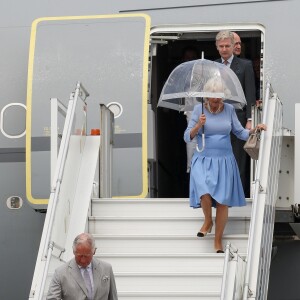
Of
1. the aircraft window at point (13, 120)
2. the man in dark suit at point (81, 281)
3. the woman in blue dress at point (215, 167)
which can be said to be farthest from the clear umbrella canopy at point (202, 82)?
the man in dark suit at point (81, 281)

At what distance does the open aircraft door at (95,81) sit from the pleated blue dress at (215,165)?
5.55ft

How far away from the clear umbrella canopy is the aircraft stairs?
38 centimetres

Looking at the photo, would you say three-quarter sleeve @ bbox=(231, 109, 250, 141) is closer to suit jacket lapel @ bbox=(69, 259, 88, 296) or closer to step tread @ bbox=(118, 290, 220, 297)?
step tread @ bbox=(118, 290, 220, 297)

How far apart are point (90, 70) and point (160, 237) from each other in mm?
2531

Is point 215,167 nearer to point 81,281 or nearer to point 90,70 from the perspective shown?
point 81,281

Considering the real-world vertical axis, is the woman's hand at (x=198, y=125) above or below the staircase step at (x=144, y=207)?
above

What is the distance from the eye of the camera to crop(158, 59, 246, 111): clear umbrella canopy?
429 inches

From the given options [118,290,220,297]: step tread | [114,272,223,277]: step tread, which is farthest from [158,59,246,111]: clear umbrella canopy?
[118,290,220,297]: step tread

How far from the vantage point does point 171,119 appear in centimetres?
1530

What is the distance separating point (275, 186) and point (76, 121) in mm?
1876

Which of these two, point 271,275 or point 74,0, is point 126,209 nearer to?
point 271,275

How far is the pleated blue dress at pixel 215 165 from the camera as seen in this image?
1070cm

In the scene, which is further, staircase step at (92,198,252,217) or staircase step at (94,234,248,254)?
staircase step at (92,198,252,217)

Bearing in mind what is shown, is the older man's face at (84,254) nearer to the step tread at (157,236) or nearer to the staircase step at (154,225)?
the step tread at (157,236)
